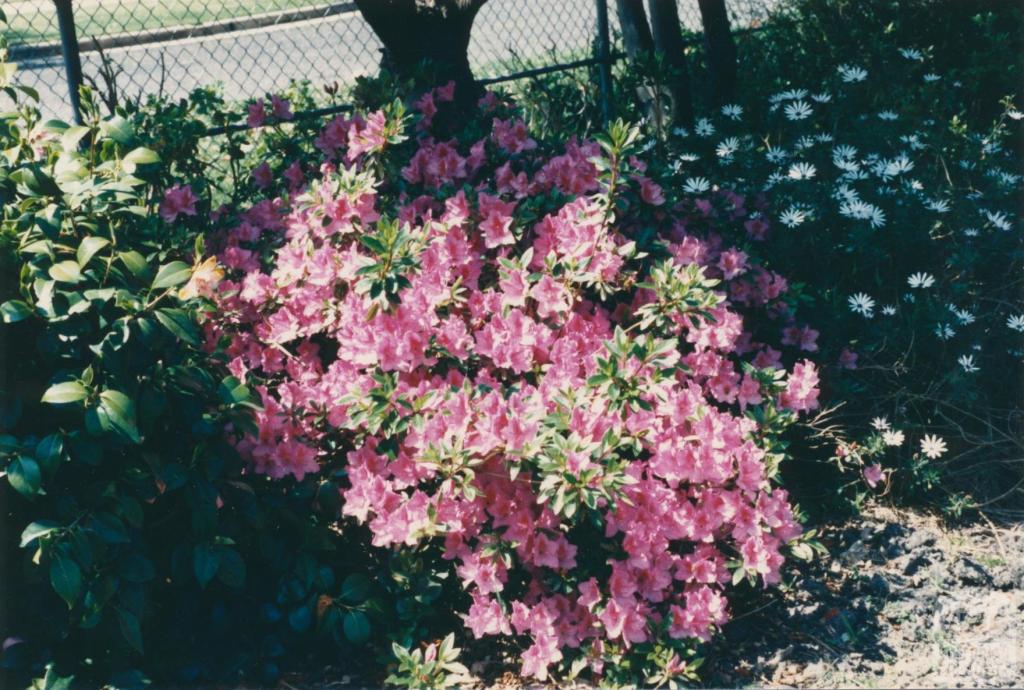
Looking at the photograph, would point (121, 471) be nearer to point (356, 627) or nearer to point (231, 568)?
point (231, 568)

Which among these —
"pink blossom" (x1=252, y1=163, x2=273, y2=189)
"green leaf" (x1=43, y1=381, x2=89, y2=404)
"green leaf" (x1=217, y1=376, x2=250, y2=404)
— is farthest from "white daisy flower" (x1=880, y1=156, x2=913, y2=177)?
"green leaf" (x1=43, y1=381, x2=89, y2=404)

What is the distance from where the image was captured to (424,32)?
386cm

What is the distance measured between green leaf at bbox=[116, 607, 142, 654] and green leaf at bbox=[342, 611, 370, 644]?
0.48 meters

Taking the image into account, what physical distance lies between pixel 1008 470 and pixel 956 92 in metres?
2.91

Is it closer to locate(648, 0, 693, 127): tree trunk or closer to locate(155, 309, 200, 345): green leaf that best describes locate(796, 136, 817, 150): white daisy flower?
locate(648, 0, 693, 127): tree trunk

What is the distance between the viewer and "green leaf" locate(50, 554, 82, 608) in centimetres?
209

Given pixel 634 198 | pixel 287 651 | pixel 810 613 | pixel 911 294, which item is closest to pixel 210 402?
pixel 287 651

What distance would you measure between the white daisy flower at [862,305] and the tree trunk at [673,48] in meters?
1.81

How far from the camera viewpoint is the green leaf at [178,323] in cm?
214

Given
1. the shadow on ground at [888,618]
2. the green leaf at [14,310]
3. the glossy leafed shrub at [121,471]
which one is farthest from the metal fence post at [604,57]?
the green leaf at [14,310]

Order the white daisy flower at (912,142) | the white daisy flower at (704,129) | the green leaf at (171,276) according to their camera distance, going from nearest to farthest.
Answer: the green leaf at (171,276), the white daisy flower at (912,142), the white daisy flower at (704,129)

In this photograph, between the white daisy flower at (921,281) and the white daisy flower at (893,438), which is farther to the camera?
the white daisy flower at (921,281)

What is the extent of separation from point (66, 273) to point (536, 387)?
119 cm

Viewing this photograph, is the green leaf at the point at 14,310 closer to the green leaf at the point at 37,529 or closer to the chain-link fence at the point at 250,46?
the green leaf at the point at 37,529
